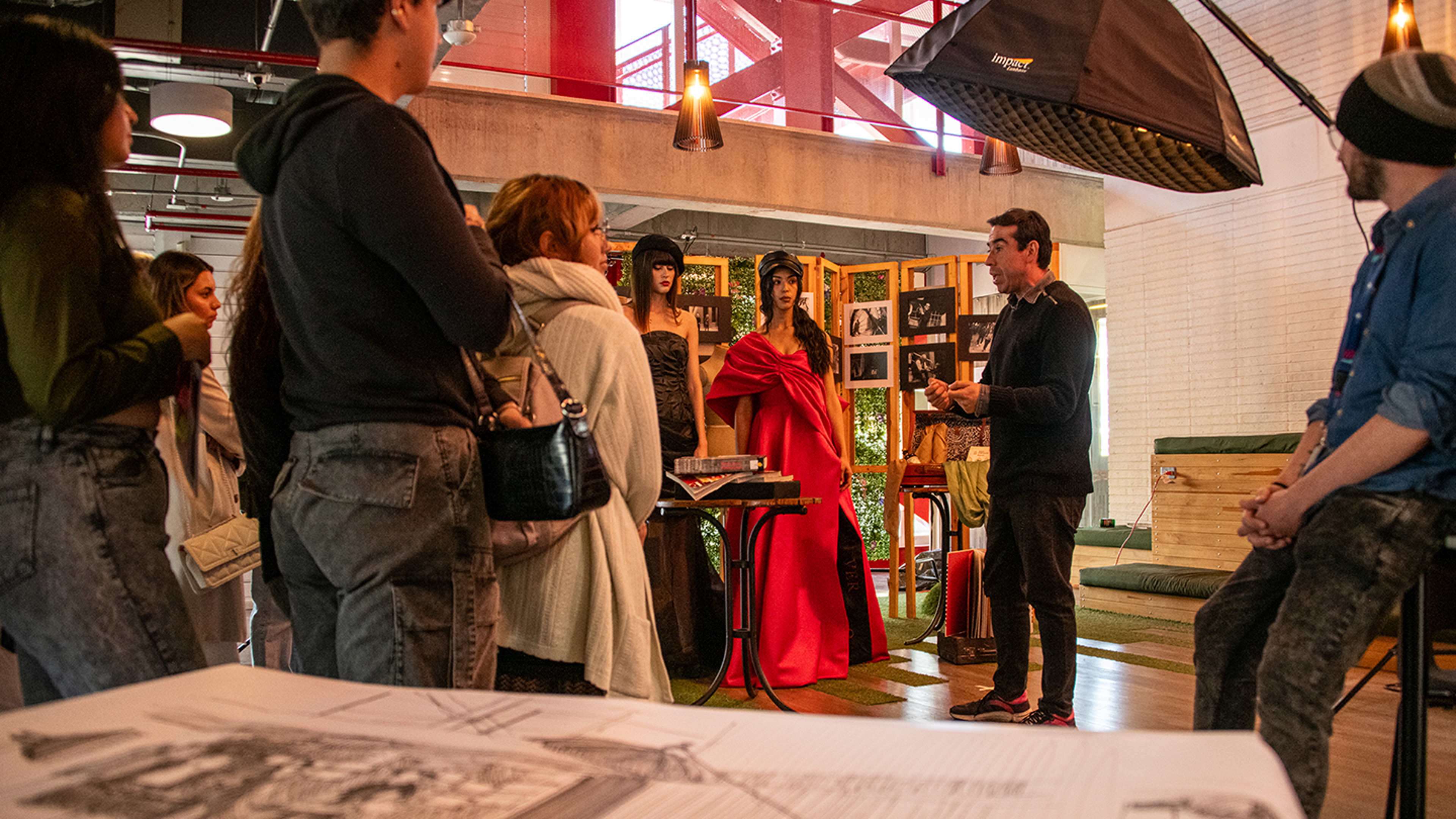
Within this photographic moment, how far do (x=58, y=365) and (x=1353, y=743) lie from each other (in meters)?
3.73

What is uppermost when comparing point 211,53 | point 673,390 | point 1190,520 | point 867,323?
point 211,53

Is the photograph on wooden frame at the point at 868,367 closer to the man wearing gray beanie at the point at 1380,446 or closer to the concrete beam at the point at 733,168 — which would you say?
the concrete beam at the point at 733,168

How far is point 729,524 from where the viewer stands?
456 centimetres

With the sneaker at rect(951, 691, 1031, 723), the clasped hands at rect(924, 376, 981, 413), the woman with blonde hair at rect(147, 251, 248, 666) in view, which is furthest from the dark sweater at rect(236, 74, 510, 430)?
the sneaker at rect(951, 691, 1031, 723)

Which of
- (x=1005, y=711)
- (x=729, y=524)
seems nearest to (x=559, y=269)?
(x=1005, y=711)

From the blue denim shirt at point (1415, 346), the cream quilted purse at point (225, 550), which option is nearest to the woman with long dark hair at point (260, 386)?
the cream quilted purse at point (225, 550)

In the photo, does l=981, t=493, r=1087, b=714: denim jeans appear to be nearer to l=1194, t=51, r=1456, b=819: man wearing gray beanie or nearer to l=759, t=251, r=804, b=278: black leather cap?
l=1194, t=51, r=1456, b=819: man wearing gray beanie

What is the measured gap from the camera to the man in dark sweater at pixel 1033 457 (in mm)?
3270

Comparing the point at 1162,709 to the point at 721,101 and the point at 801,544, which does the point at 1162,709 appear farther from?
the point at 721,101

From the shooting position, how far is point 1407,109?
59.9 inches

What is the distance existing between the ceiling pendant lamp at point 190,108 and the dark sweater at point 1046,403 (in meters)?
5.13

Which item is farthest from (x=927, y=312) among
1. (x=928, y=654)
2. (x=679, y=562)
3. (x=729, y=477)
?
(x=729, y=477)

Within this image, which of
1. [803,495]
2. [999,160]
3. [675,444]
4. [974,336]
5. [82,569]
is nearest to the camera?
[82,569]

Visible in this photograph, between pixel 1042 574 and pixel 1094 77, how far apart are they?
1.99 meters
